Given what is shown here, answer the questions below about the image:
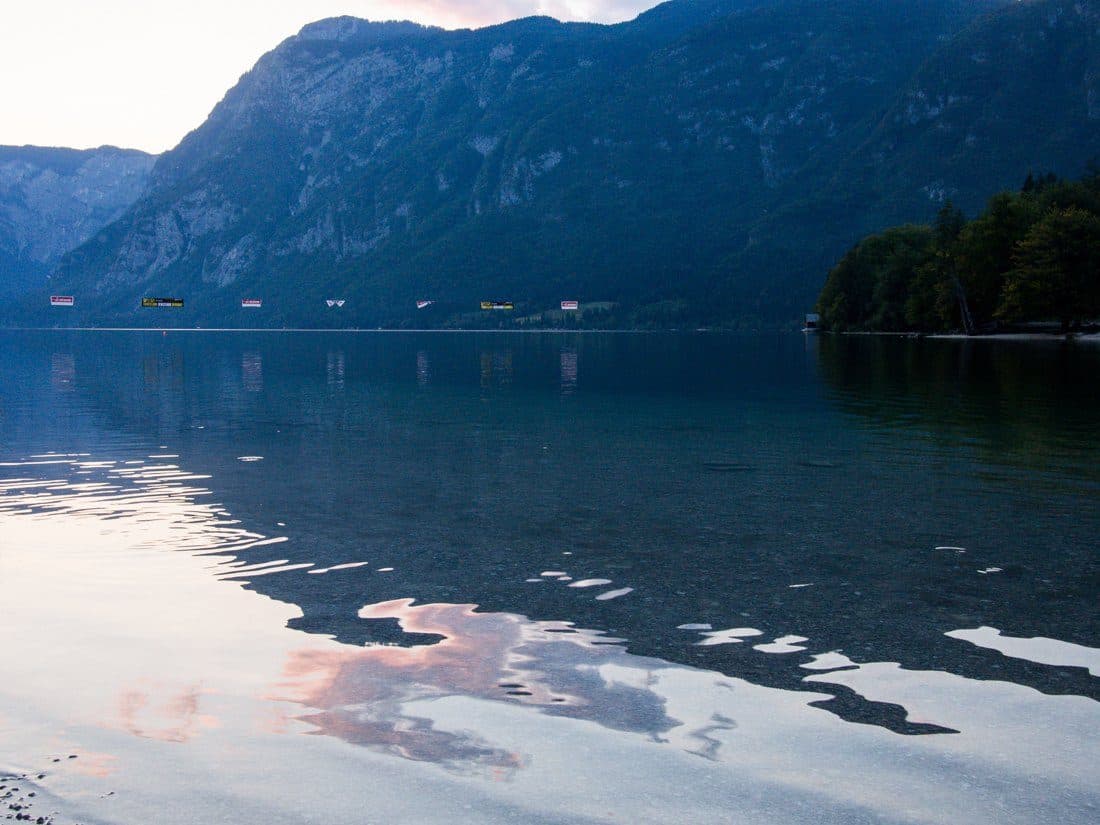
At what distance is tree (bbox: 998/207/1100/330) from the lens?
130m

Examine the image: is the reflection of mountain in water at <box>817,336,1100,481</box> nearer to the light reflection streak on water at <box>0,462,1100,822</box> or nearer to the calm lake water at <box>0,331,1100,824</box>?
the calm lake water at <box>0,331,1100,824</box>

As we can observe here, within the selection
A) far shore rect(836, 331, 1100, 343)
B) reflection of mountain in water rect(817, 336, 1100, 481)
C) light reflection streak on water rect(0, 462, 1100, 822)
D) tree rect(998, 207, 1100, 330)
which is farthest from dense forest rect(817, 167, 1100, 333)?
light reflection streak on water rect(0, 462, 1100, 822)

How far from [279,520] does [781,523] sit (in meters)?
9.79

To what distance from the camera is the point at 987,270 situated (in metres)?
150

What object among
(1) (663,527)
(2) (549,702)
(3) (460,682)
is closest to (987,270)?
(1) (663,527)

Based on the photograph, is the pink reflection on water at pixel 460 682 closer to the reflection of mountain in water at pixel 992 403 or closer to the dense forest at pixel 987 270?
the reflection of mountain in water at pixel 992 403

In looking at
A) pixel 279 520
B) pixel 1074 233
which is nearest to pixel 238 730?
pixel 279 520

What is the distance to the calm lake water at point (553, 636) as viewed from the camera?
8.27 m

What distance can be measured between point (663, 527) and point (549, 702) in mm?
9385

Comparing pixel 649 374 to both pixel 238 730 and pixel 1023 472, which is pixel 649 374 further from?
pixel 238 730

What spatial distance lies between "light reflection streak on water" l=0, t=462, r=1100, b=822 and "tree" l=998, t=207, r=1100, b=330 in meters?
135

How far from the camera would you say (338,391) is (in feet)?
197

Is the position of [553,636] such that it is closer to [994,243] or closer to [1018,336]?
[994,243]

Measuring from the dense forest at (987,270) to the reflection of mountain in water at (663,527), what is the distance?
104887 millimetres
